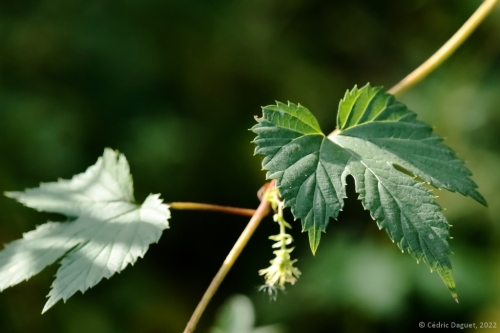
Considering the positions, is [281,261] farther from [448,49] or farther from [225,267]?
[448,49]

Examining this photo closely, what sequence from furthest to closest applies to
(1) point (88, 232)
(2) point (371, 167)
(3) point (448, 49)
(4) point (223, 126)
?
(4) point (223, 126) → (3) point (448, 49) → (1) point (88, 232) → (2) point (371, 167)

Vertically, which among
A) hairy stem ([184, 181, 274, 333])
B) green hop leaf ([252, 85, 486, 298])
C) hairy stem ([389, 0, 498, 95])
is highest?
hairy stem ([389, 0, 498, 95])

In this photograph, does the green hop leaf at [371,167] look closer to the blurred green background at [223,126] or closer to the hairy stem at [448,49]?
the hairy stem at [448,49]

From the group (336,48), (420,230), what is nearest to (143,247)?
(420,230)

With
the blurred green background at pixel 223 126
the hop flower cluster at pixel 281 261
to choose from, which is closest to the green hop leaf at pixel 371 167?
the hop flower cluster at pixel 281 261

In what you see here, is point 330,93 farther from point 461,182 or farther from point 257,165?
point 461,182

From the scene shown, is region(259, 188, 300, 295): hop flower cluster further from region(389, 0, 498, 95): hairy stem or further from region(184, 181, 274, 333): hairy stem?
region(389, 0, 498, 95): hairy stem

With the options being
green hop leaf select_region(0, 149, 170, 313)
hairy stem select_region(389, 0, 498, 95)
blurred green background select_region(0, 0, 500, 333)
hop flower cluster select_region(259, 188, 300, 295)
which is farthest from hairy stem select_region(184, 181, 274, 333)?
blurred green background select_region(0, 0, 500, 333)

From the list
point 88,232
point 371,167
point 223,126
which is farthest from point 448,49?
point 223,126
